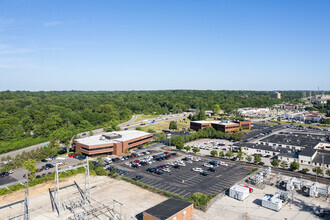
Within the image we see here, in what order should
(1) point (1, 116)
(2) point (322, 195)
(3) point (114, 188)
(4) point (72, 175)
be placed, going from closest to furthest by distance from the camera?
1. (2) point (322, 195)
2. (3) point (114, 188)
3. (4) point (72, 175)
4. (1) point (1, 116)

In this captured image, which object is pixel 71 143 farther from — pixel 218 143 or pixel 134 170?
pixel 218 143

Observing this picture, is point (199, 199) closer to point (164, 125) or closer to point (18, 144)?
point (18, 144)

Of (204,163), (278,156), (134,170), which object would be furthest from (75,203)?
(278,156)

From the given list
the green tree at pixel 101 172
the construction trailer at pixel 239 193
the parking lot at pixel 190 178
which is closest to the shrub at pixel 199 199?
the parking lot at pixel 190 178

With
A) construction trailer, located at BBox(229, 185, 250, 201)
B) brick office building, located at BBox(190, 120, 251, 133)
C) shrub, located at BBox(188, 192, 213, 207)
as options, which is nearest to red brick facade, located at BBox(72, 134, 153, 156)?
shrub, located at BBox(188, 192, 213, 207)

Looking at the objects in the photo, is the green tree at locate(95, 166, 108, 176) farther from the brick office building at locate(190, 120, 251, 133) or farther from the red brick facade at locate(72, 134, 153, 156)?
the brick office building at locate(190, 120, 251, 133)

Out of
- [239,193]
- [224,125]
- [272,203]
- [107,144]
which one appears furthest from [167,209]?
[224,125]
